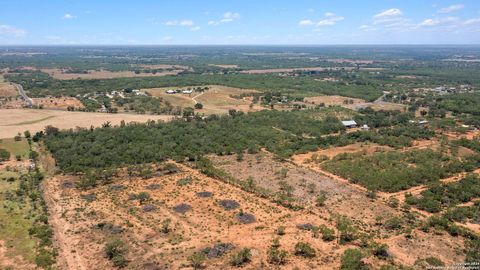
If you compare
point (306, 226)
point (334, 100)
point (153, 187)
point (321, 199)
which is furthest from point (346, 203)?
point (334, 100)

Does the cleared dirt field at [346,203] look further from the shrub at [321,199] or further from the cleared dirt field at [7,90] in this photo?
the cleared dirt field at [7,90]

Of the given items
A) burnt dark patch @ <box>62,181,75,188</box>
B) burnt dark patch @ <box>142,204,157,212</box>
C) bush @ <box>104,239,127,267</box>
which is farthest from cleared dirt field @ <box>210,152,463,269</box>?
bush @ <box>104,239,127,267</box>

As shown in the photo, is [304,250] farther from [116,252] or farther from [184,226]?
[116,252]

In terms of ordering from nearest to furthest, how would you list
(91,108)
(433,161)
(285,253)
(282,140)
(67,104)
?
(285,253) → (433,161) → (282,140) → (91,108) → (67,104)

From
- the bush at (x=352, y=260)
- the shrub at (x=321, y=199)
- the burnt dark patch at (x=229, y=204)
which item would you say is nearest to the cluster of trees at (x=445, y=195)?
the shrub at (x=321, y=199)

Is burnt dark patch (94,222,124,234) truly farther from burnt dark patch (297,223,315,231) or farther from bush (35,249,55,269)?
burnt dark patch (297,223,315,231)

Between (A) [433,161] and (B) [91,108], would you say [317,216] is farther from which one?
(B) [91,108]

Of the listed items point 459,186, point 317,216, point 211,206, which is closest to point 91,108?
point 211,206

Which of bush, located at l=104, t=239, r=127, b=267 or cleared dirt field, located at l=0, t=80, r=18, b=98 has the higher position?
cleared dirt field, located at l=0, t=80, r=18, b=98
